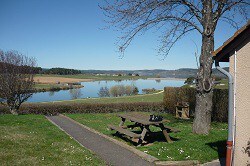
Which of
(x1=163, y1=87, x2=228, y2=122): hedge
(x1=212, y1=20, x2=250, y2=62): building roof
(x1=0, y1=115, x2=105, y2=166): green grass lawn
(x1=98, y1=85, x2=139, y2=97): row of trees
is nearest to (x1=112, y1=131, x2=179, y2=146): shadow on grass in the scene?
(x1=0, y1=115, x2=105, y2=166): green grass lawn

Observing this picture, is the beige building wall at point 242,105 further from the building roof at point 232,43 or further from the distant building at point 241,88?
the building roof at point 232,43

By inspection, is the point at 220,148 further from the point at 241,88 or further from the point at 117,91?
the point at 117,91

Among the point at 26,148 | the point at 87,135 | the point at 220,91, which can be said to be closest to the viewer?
the point at 26,148

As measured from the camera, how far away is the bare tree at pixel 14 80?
829 inches

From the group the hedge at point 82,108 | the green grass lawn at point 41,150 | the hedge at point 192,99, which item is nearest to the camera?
the green grass lawn at point 41,150

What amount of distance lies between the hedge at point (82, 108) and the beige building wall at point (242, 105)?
18.5 m

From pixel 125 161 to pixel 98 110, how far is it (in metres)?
17.0

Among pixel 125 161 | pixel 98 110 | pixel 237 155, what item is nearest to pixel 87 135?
pixel 125 161

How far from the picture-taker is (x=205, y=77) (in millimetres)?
11992

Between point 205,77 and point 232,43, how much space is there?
4800mm

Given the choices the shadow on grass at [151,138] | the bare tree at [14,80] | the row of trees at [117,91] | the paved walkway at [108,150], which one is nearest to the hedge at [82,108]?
the bare tree at [14,80]

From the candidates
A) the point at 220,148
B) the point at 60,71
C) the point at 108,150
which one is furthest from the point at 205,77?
the point at 60,71

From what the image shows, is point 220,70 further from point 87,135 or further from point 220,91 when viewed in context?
point 220,91

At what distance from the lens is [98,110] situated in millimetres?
25047
